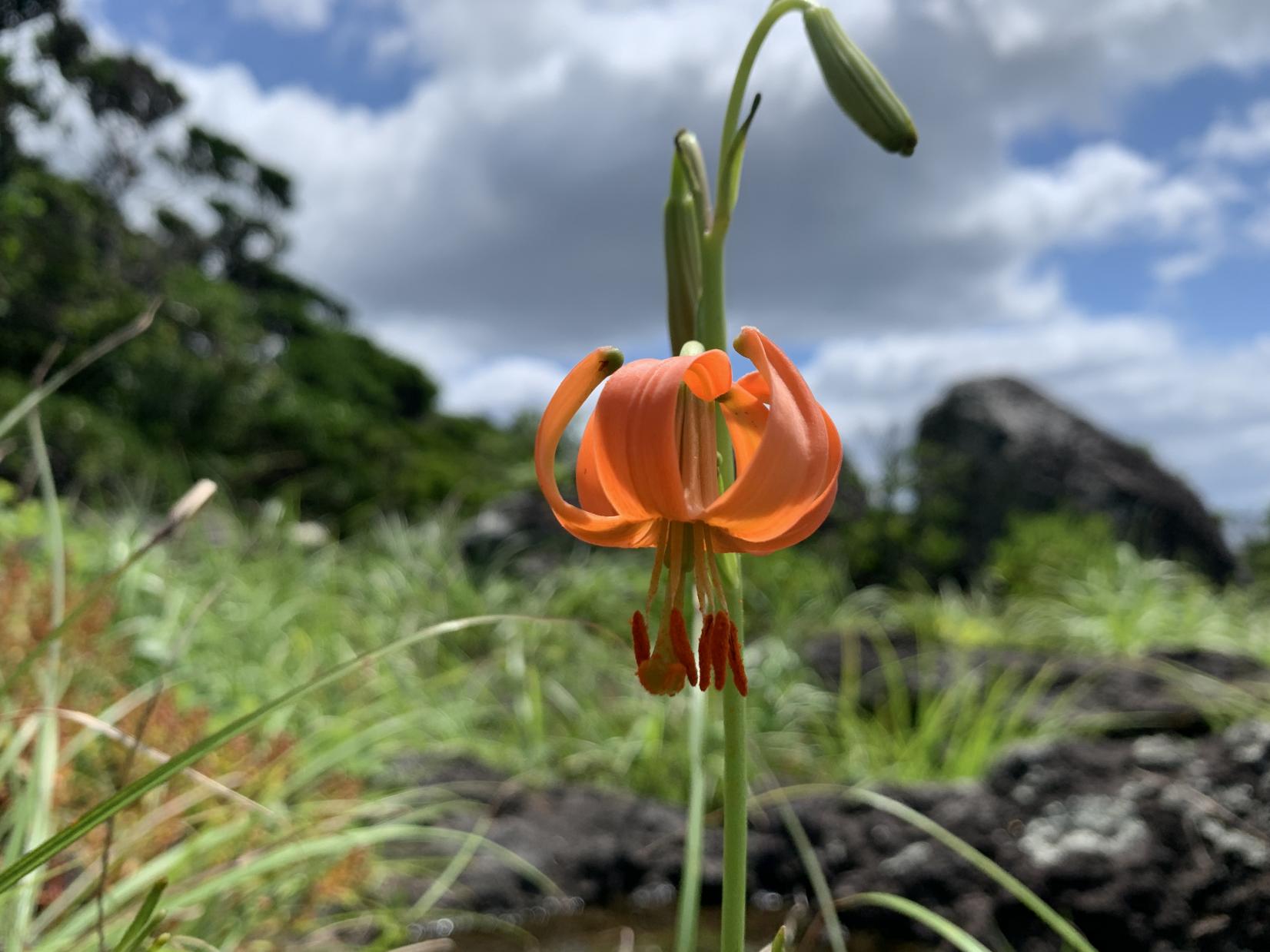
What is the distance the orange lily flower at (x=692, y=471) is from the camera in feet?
2.17

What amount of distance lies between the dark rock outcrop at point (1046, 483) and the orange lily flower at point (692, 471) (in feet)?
20.8

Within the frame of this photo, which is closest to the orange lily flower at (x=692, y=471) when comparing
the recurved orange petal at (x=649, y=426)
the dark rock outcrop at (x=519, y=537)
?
the recurved orange petal at (x=649, y=426)

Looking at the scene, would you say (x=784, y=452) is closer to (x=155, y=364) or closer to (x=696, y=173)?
(x=696, y=173)

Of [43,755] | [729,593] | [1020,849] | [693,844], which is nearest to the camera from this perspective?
[729,593]

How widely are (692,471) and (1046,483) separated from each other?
6634mm

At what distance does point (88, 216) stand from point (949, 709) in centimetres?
1235

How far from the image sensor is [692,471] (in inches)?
29.3

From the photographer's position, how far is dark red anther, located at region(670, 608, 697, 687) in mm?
717

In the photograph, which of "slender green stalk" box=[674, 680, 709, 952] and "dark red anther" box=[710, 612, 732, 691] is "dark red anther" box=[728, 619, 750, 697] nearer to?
"dark red anther" box=[710, 612, 732, 691]

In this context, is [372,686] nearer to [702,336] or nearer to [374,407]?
[702,336]

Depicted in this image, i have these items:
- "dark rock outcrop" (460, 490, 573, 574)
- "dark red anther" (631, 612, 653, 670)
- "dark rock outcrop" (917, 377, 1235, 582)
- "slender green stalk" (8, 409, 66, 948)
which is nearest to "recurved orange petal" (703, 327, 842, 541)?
"dark red anther" (631, 612, 653, 670)

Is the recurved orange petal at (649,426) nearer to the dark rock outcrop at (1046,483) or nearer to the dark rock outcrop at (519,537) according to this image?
the dark rock outcrop at (519,537)

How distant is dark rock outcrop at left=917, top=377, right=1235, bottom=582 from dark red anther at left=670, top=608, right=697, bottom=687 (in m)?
6.37

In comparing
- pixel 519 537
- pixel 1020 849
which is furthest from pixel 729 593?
pixel 519 537
